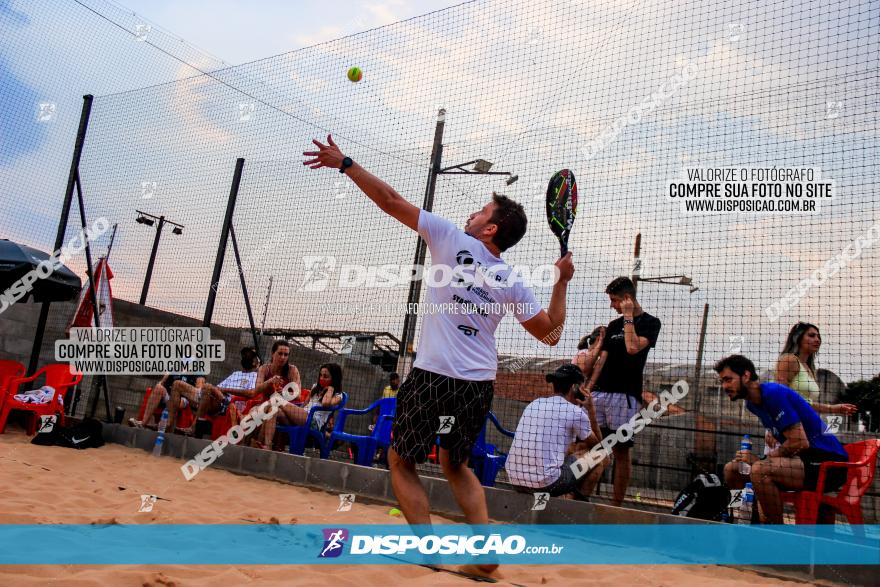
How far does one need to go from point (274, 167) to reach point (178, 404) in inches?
109

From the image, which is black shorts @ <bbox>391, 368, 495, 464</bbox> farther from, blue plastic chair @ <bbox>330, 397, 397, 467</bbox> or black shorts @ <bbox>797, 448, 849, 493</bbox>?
blue plastic chair @ <bbox>330, 397, 397, 467</bbox>

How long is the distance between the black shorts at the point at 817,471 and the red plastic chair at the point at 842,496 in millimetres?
25

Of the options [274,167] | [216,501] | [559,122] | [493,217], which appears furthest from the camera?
[274,167]

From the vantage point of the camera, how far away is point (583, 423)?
4.60 metres

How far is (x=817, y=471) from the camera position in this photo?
3.84 metres

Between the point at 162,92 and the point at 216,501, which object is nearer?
the point at 216,501

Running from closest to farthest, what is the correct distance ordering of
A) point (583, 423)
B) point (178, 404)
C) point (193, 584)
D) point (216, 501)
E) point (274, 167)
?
point (193, 584) → point (216, 501) → point (583, 423) → point (178, 404) → point (274, 167)

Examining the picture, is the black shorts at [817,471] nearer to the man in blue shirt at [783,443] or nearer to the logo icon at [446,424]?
the man in blue shirt at [783,443]

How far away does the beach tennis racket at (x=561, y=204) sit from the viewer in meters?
3.55

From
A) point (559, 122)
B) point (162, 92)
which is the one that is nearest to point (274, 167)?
point (162, 92)

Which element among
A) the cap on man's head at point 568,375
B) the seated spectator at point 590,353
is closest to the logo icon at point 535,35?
the seated spectator at point 590,353

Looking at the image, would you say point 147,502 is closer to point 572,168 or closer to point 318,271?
point 318,271

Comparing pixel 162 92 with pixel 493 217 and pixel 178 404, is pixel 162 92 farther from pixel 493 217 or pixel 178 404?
pixel 493 217

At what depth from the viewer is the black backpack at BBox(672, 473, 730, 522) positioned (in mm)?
4293
